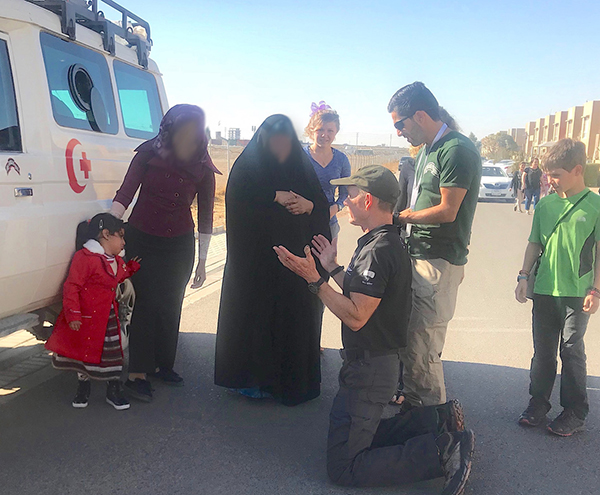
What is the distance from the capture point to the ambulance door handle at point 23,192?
3.10 meters

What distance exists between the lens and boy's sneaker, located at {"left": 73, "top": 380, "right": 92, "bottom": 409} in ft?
12.6

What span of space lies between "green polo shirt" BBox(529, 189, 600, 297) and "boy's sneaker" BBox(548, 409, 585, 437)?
78cm

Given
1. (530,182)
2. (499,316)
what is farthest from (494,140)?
(499,316)

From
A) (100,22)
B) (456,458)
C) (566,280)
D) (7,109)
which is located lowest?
(456,458)

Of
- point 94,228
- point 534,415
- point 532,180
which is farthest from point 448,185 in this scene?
point 532,180

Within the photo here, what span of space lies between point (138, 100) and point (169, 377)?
8.08 ft

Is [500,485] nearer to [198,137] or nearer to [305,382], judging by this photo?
[305,382]

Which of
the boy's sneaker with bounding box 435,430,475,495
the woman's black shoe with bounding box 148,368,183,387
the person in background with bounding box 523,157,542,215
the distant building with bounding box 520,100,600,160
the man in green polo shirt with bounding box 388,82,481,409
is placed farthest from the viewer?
the distant building with bounding box 520,100,600,160

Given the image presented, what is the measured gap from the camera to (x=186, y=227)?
13.6 feet

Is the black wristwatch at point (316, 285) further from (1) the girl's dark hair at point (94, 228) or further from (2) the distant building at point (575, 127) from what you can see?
(2) the distant building at point (575, 127)

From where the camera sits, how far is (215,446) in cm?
337

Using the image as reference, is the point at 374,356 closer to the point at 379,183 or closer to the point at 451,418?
the point at 451,418

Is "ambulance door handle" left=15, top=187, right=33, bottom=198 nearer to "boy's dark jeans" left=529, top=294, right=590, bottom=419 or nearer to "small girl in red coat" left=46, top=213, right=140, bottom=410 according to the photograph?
"small girl in red coat" left=46, top=213, right=140, bottom=410

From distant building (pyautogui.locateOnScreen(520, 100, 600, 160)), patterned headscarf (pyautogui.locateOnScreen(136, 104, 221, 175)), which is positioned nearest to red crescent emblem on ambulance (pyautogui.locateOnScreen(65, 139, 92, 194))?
patterned headscarf (pyautogui.locateOnScreen(136, 104, 221, 175))
